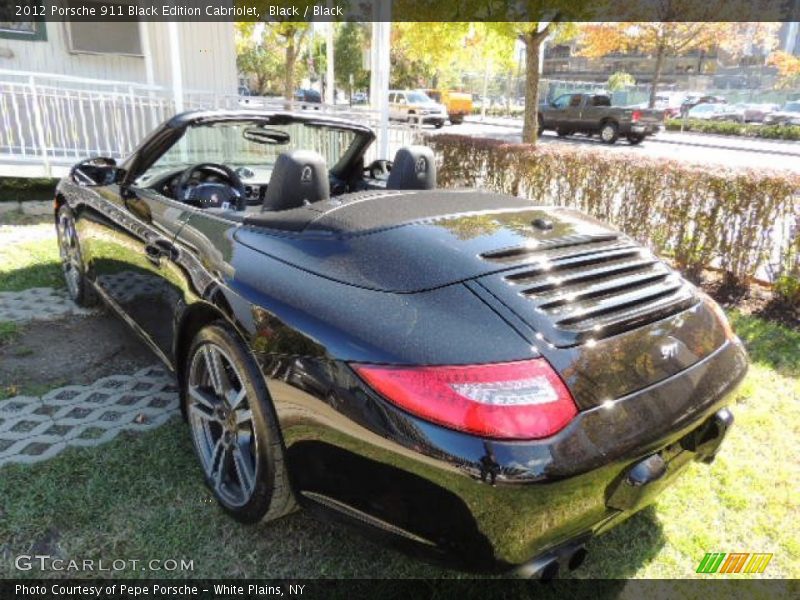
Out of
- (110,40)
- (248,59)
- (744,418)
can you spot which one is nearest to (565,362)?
(744,418)

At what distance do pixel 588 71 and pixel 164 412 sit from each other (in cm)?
8242

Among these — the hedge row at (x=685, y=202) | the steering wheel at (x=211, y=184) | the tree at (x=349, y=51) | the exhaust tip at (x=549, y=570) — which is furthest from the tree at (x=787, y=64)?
the exhaust tip at (x=549, y=570)

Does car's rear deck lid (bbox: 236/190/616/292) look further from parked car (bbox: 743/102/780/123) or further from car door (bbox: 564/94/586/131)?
parked car (bbox: 743/102/780/123)

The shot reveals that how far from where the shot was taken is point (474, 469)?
1.53 meters

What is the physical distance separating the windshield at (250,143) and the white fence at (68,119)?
2.93 meters

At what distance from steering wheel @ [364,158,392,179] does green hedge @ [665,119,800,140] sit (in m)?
30.1

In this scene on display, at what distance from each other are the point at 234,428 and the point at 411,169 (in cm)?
159

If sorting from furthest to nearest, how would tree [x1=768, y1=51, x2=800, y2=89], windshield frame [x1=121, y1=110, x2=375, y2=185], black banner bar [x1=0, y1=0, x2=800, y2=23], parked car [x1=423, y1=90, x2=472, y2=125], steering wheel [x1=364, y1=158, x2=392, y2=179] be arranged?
tree [x1=768, y1=51, x2=800, y2=89] → parked car [x1=423, y1=90, x2=472, y2=125] → black banner bar [x1=0, y1=0, x2=800, y2=23] → steering wheel [x1=364, y1=158, x2=392, y2=179] → windshield frame [x1=121, y1=110, x2=375, y2=185]

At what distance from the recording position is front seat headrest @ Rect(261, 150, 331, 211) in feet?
8.44

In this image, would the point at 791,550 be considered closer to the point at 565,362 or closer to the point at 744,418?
the point at 744,418

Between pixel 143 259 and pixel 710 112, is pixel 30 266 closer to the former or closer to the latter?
pixel 143 259

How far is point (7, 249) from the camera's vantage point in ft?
19.9

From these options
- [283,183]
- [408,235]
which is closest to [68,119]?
[283,183]

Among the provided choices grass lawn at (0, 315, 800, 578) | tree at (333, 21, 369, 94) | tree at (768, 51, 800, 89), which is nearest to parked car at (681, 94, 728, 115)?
tree at (768, 51, 800, 89)
